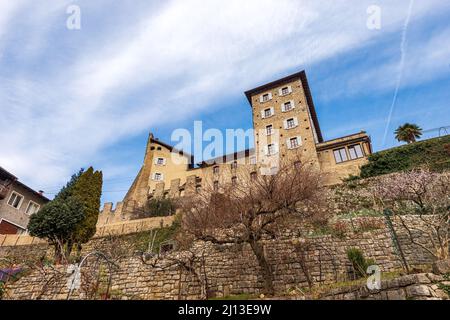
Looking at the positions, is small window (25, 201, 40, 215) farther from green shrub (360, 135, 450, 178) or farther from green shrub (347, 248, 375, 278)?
green shrub (360, 135, 450, 178)

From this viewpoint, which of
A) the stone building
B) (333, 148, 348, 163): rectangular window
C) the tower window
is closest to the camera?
the stone building

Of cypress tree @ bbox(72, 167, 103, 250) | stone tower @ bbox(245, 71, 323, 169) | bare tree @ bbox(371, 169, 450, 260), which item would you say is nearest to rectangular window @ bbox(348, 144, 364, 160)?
stone tower @ bbox(245, 71, 323, 169)

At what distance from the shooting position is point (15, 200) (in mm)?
23734

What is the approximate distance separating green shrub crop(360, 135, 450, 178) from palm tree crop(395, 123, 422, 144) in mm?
3886

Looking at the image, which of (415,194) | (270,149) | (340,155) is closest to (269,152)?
(270,149)

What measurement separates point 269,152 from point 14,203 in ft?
86.2

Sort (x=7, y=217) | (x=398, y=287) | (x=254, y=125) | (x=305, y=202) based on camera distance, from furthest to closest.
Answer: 1. (x=254, y=125)
2. (x=7, y=217)
3. (x=305, y=202)
4. (x=398, y=287)

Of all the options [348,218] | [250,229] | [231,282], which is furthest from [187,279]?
[348,218]

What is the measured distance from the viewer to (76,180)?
736 inches

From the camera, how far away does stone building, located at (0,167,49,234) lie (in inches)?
871

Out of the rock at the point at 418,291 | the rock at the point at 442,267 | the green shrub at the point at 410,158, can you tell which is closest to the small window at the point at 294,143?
the green shrub at the point at 410,158

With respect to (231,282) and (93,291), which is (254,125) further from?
(93,291)

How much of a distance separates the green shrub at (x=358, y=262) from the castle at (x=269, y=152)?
10535 millimetres
